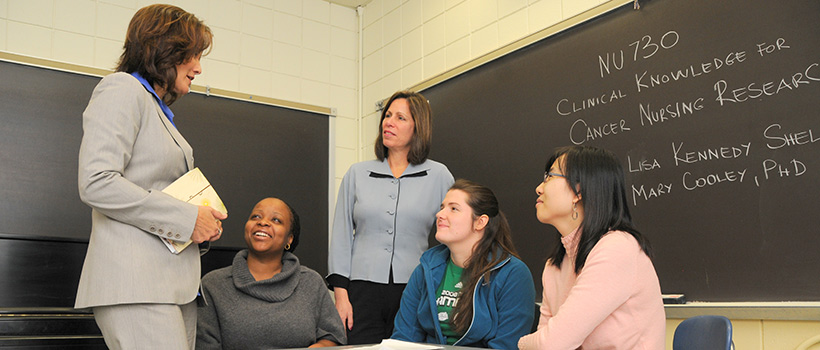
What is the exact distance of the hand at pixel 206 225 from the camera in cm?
167

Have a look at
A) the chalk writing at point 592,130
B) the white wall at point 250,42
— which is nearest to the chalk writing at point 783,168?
the chalk writing at point 592,130

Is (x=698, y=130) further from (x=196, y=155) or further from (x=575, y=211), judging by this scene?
(x=196, y=155)

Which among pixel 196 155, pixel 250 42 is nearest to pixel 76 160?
pixel 196 155

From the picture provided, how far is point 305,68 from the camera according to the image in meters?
4.43

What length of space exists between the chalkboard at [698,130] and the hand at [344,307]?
39.1 inches

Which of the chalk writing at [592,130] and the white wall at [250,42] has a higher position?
the white wall at [250,42]

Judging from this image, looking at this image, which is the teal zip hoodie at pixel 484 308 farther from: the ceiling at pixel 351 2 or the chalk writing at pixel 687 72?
the ceiling at pixel 351 2

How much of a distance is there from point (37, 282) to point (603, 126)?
2.42 m

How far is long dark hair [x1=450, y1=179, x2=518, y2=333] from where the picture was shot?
200cm

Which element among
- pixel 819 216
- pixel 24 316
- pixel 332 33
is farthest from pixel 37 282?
pixel 819 216

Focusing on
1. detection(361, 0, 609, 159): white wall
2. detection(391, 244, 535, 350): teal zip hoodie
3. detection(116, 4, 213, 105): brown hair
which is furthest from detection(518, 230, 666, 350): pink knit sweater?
detection(361, 0, 609, 159): white wall

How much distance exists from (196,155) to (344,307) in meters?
1.81

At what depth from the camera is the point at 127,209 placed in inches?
62.1

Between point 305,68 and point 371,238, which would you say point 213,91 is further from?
point 371,238
